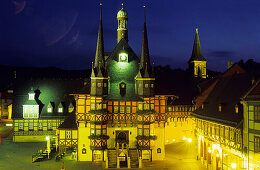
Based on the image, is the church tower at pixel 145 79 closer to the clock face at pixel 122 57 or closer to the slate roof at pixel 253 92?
the clock face at pixel 122 57

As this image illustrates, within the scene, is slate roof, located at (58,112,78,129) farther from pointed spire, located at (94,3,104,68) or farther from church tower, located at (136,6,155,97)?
church tower, located at (136,6,155,97)

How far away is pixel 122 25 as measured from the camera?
5094 centimetres

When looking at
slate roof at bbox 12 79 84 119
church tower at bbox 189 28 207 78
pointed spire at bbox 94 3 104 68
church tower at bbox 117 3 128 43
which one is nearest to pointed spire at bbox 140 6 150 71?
pointed spire at bbox 94 3 104 68

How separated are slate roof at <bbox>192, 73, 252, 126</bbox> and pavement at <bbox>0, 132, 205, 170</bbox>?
6.71m

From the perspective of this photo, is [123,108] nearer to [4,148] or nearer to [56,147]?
[56,147]

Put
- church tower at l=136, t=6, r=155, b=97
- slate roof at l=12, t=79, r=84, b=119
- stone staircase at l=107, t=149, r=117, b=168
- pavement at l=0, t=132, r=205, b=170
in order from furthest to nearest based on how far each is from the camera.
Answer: slate roof at l=12, t=79, r=84, b=119
church tower at l=136, t=6, r=155, b=97
stone staircase at l=107, t=149, r=117, b=168
pavement at l=0, t=132, r=205, b=170

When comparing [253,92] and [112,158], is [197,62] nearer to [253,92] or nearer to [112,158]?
[112,158]

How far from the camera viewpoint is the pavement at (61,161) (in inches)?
1519

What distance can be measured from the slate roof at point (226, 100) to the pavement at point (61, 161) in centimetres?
671

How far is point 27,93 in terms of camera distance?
57719 mm

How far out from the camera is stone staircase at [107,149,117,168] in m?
39.5

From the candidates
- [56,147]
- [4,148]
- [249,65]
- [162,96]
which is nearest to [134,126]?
[162,96]

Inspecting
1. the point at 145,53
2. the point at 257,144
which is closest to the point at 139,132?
the point at 145,53

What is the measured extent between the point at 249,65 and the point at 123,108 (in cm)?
1705
